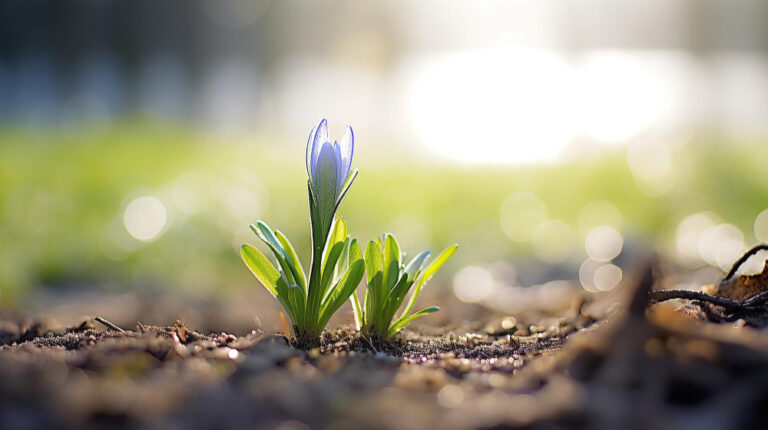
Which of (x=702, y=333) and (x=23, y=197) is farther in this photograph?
(x=23, y=197)

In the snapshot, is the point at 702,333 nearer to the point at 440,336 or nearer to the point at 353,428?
the point at 353,428

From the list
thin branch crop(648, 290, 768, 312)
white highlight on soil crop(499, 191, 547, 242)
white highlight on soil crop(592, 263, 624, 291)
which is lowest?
white highlight on soil crop(592, 263, 624, 291)

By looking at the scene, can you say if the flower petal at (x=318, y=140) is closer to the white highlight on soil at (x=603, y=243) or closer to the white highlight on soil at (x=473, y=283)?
the white highlight on soil at (x=473, y=283)

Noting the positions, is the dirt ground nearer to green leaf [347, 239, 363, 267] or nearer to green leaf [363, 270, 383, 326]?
green leaf [363, 270, 383, 326]

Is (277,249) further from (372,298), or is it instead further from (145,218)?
(145,218)

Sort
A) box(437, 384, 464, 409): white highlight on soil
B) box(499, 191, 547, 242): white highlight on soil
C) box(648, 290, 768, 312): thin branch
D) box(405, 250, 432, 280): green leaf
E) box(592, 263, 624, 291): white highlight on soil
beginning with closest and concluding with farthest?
1. box(437, 384, 464, 409): white highlight on soil
2. box(648, 290, 768, 312): thin branch
3. box(405, 250, 432, 280): green leaf
4. box(592, 263, 624, 291): white highlight on soil
5. box(499, 191, 547, 242): white highlight on soil

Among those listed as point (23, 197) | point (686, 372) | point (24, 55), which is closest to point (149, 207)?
point (23, 197)

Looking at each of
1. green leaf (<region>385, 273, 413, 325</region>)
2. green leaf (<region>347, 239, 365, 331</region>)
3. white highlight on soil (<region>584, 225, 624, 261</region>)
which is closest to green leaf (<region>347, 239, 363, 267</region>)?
green leaf (<region>347, 239, 365, 331</region>)

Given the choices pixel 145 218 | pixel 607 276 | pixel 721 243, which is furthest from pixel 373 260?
pixel 721 243
